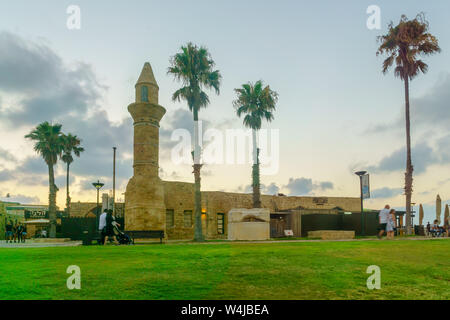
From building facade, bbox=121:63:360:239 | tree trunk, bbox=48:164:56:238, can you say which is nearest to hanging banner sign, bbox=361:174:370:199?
building facade, bbox=121:63:360:239

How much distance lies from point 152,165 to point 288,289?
22929 millimetres

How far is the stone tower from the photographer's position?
27234 mm

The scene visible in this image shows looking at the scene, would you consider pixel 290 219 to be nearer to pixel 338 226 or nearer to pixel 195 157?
pixel 338 226

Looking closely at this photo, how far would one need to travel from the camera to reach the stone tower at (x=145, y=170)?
89.4ft

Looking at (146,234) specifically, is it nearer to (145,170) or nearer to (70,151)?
(145,170)

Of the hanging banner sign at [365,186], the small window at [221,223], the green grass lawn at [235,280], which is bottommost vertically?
the small window at [221,223]

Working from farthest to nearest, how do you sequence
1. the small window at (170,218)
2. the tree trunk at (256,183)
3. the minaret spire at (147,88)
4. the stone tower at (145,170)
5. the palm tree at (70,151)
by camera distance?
the palm tree at (70,151) → the small window at (170,218) → the tree trunk at (256,183) → the minaret spire at (147,88) → the stone tower at (145,170)

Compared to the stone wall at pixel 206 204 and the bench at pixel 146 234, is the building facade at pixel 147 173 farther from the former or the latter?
the bench at pixel 146 234

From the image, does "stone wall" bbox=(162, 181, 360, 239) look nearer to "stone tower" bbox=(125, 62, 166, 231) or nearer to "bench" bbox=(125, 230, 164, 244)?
"stone tower" bbox=(125, 62, 166, 231)

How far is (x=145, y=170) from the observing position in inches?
1085

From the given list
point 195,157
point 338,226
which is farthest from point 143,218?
point 338,226

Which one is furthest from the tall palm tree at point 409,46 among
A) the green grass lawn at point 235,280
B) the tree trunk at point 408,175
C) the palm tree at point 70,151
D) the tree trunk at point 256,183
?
the palm tree at point 70,151
